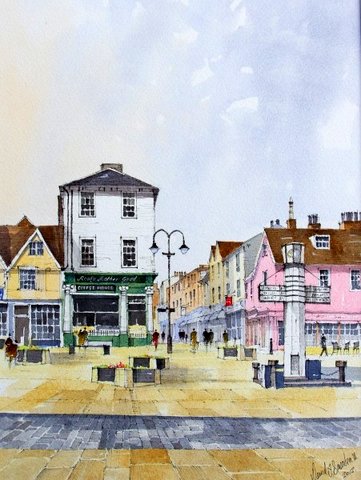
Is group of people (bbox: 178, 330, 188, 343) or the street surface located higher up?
group of people (bbox: 178, 330, 188, 343)

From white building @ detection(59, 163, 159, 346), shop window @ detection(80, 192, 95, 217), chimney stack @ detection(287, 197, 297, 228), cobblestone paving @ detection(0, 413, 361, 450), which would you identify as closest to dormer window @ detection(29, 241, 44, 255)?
white building @ detection(59, 163, 159, 346)

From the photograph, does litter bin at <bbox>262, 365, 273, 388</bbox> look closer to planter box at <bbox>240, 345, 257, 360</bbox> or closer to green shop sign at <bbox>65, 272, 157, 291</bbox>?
planter box at <bbox>240, 345, 257, 360</bbox>

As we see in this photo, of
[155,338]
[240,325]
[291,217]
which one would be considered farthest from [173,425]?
[291,217]

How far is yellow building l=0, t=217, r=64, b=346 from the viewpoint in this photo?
12.1 ft

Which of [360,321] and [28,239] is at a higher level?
[28,239]

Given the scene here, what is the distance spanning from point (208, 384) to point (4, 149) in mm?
1718

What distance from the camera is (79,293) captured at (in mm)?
3809

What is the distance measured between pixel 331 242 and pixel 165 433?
4.22 ft

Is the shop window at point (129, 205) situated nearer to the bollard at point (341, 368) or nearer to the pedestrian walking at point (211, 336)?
the pedestrian walking at point (211, 336)

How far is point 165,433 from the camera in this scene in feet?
11.8

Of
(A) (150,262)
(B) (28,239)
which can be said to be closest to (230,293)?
(A) (150,262)

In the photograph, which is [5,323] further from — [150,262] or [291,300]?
[291,300]
